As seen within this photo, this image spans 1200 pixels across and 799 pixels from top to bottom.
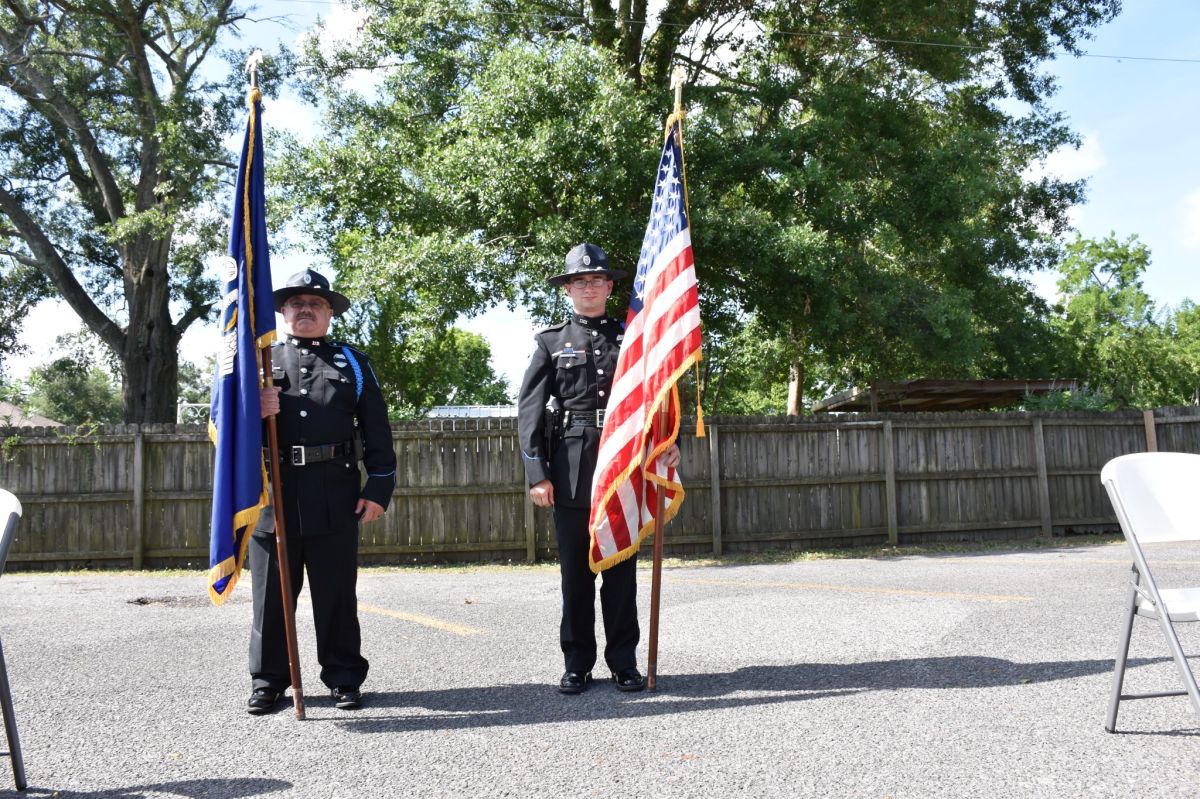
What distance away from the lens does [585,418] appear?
481cm

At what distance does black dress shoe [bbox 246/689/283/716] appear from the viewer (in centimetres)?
421

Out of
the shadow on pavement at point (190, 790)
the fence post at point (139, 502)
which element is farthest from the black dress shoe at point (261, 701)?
the fence post at point (139, 502)

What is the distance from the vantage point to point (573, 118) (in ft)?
39.4

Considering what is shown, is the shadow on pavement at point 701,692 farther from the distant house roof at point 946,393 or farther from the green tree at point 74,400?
the green tree at point 74,400

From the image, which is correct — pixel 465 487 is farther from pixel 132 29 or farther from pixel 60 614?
pixel 132 29

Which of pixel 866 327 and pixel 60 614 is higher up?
pixel 866 327

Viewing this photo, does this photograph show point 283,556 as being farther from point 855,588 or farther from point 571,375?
point 855,588

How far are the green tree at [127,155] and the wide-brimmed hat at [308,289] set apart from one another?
1400 cm

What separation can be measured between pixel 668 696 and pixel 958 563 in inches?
268

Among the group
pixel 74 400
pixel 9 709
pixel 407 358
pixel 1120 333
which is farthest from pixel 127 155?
pixel 74 400

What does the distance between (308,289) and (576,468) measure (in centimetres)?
159

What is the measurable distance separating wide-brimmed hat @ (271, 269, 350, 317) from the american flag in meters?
1.48

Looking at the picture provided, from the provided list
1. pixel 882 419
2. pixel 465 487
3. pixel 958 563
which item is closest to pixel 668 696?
pixel 958 563

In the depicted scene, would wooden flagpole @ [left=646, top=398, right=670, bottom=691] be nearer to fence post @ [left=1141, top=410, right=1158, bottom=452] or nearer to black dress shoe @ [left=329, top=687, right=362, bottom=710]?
black dress shoe @ [left=329, top=687, right=362, bottom=710]
